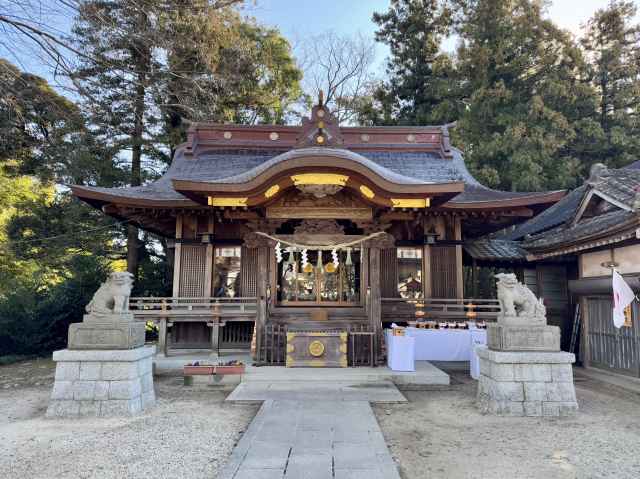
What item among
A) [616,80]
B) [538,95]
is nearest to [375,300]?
[538,95]

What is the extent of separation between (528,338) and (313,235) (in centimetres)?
515

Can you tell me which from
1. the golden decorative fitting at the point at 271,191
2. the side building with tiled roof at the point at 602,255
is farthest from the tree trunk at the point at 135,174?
the side building with tiled roof at the point at 602,255

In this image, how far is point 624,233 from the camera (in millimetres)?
7336

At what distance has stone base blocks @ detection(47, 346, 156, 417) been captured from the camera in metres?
5.77

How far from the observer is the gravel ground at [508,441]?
4.04m

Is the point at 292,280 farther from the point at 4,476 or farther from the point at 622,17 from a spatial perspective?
the point at 622,17

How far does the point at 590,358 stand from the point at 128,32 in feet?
41.1

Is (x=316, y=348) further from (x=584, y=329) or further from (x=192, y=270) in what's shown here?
(x=584, y=329)

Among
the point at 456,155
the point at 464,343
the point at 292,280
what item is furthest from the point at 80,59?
the point at 456,155

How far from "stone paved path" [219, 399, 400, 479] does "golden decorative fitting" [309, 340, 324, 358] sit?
2253mm

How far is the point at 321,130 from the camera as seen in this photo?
378 inches

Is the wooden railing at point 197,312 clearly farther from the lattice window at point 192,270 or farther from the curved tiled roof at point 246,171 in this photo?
the curved tiled roof at point 246,171

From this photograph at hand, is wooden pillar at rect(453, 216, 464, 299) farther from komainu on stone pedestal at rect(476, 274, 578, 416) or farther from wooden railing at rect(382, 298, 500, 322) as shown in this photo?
komainu on stone pedestal at rect(476, 274, 578, 416)

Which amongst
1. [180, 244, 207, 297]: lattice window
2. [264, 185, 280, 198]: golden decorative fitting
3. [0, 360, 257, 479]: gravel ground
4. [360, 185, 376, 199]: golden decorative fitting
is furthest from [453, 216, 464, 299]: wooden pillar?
[180, 244, 207, 297]: lattice window
